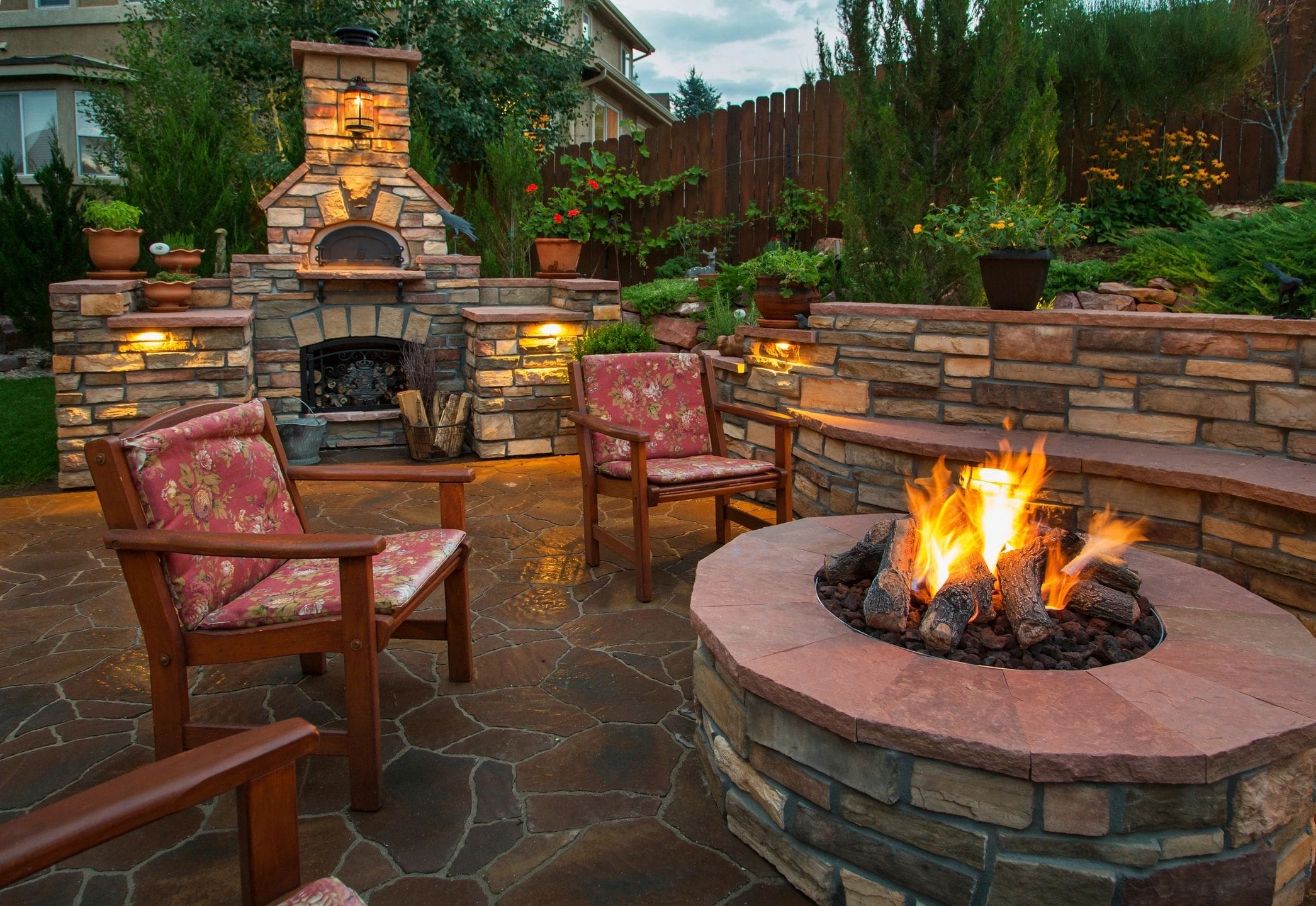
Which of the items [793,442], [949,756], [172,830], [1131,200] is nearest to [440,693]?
[172,830]

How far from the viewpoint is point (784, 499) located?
14.2 ft

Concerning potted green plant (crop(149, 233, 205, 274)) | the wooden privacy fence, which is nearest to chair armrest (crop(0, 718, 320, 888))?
potted green plant (crop(149, 233, 205, 274))

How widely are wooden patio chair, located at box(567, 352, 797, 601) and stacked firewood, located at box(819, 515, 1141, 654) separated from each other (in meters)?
1.41

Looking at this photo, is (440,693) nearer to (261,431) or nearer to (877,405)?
(261,431)

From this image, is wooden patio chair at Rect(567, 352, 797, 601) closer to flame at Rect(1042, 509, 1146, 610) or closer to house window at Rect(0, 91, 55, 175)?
flame at Rect(1042, 509, 1146, 610)

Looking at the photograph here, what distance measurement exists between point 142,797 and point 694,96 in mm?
38105

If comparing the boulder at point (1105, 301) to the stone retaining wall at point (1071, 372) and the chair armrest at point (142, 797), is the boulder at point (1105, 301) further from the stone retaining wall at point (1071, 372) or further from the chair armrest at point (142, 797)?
the chair armrest at point (142, 797)

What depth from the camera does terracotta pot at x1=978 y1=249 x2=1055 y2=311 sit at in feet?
14.1

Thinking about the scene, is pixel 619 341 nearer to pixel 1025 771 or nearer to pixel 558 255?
pixel 558 255

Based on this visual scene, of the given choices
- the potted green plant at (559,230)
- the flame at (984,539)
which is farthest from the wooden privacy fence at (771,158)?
the flame at (984,539)

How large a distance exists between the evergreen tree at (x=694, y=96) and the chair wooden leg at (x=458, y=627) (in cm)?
3519

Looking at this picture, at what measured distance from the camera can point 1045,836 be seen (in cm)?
185

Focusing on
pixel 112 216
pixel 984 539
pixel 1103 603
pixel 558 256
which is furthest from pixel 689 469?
pixel 112 216

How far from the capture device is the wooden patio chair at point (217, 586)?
2277 mm
